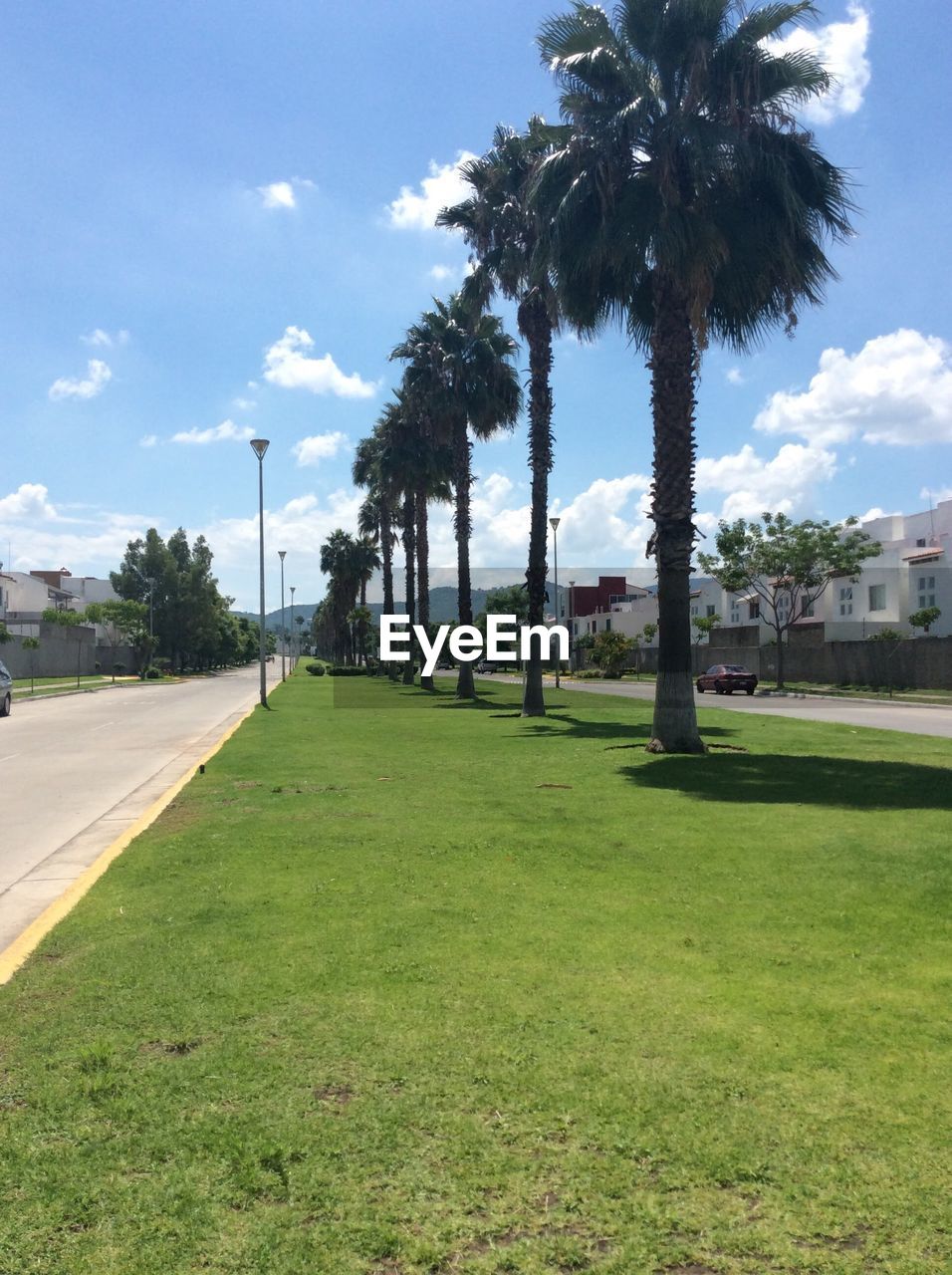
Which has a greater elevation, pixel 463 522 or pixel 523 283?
pixel 523 283

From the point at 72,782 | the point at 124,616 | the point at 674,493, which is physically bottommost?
the point at 72,782

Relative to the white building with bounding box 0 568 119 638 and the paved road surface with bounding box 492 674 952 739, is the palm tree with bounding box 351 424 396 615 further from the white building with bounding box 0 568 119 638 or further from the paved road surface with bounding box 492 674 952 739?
the white building with bounding box 0 568 119 638

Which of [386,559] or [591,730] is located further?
[386,559]

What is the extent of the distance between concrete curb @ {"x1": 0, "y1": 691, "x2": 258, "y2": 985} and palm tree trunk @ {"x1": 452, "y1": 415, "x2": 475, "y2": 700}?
2430 centimetres

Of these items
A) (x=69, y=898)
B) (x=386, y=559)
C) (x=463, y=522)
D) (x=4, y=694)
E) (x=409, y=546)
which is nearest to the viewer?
(x=69, y=898)

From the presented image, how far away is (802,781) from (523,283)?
1690 cm

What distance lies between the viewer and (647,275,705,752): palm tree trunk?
622 inches

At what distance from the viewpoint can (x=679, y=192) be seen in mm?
15227

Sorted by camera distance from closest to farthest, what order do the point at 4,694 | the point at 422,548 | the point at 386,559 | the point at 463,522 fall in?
the point at 4,694, the point at 463,522, the point at 422,548, the point at 386,559

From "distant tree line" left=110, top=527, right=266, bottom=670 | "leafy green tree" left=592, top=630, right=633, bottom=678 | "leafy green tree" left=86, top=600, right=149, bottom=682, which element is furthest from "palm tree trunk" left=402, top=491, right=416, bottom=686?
"distant tree line" left=110, top=527, right=266, bottom=670

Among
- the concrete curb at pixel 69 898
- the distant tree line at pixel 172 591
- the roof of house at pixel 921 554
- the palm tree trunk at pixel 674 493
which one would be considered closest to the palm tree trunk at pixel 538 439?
the palm tree trunk at pixel 674 493

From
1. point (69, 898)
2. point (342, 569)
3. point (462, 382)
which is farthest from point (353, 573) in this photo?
point (69, 898)

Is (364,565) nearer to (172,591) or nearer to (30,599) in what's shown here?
(172,591)

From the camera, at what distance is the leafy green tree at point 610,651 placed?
66438 mm
